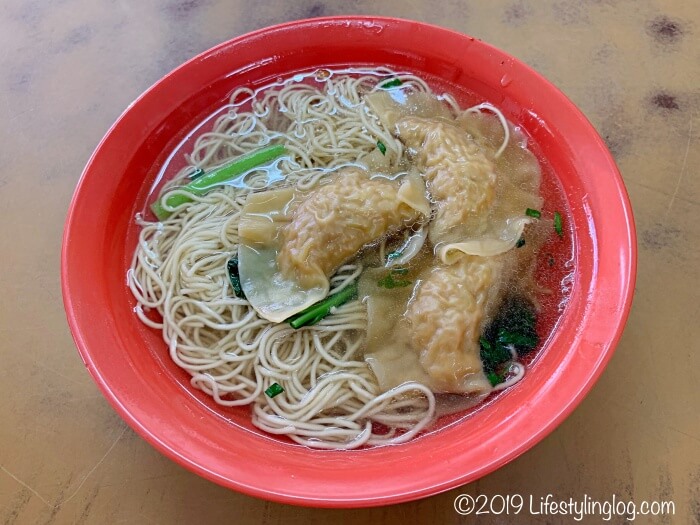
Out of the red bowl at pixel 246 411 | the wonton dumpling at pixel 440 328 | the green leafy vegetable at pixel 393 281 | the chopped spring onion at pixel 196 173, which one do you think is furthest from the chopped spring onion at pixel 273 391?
the chopped spring onion at pixel 196 173

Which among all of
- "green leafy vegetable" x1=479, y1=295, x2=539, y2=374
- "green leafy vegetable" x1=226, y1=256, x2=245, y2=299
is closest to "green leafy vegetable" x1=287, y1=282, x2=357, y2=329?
"green leafy vegetable" x1=226, y1=256, x2=245, y2=299

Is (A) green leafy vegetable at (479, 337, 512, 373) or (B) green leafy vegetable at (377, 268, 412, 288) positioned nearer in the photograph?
(A) green leafy vegetable at (479, 337, 512, 373)

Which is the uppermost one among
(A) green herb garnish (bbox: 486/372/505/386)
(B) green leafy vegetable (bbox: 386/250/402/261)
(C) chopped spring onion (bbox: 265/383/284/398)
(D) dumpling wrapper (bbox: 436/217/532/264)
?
(D) dumpling wrapper (bbox: 436/217/532/264)

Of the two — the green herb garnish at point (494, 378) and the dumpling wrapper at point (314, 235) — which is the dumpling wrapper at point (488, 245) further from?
the green herb garnish at point (494, 378)

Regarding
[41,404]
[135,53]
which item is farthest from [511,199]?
[135,53]

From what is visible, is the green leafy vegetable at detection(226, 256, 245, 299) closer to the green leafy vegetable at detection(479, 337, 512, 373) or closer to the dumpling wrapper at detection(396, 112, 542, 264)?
the dumpling wrapper at detection(396, 112, 542, 264)

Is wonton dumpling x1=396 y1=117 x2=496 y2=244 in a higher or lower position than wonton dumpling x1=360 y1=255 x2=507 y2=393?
higher

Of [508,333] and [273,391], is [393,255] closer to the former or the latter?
[508,333]

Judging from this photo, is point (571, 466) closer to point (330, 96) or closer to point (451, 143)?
point (451, 143)
